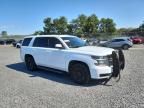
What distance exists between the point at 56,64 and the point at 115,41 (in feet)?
62.6

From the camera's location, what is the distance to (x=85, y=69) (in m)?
7.50

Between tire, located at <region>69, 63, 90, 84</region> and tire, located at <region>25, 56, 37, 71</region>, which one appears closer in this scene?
tire, located at <region>69, 63, 90, 84</region>

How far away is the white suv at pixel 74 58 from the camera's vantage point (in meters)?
7.30

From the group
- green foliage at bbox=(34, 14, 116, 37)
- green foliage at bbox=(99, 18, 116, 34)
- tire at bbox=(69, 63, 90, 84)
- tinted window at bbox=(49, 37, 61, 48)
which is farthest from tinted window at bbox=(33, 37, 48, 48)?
green foliage at bbox=(99, 18, 116, 34)

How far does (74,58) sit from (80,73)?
23.5 inches

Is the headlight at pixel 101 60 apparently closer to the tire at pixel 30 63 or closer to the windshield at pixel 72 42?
the windshield at pixel 72 42

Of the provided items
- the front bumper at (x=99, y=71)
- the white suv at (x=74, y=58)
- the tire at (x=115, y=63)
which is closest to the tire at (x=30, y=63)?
the white suv at (x=74, y=58)

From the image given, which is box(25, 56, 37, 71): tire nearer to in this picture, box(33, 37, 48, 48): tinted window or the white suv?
the white suv

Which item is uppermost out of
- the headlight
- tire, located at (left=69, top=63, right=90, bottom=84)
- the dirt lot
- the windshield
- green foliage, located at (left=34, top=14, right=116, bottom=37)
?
green foliage, located at (left=34, top=14, right=116, bottom=37)

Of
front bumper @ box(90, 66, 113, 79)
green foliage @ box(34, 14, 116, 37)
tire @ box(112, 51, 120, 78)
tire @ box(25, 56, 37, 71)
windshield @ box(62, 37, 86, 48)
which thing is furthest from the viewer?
green foliage @ box(34, 14, 116, 37)

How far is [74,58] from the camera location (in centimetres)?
779

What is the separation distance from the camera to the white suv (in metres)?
7.30

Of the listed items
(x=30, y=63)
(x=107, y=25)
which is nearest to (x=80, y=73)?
(x=30, y=63)

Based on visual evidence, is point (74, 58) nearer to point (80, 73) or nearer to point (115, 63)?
point (80, 73)
